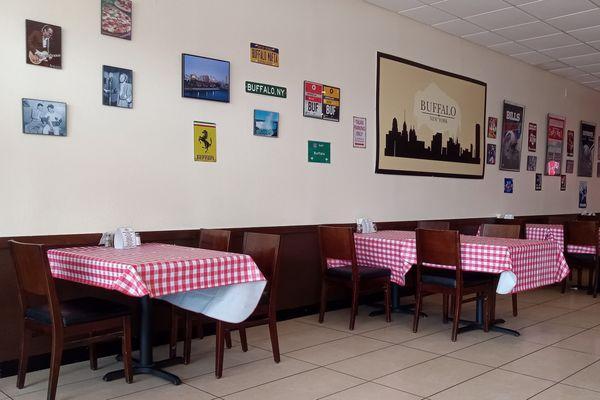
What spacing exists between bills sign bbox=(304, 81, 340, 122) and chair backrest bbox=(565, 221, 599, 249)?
3.43 meters

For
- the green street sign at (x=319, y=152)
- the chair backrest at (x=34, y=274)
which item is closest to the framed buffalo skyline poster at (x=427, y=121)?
the green street sign at (x=319, y=152)

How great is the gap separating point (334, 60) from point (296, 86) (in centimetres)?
63

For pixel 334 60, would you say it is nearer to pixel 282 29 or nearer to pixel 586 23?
pixel 282 29

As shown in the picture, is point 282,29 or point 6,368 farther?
point 282,29

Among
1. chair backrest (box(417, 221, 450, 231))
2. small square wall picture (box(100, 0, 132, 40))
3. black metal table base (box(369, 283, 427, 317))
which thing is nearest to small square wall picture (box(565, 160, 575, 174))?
chair backrest (box(417, 221, 450, 231))

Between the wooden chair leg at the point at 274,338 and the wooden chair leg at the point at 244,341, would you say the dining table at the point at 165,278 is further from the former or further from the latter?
the wooden chair leg at the point at 244,341

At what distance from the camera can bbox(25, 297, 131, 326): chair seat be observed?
3.24 m

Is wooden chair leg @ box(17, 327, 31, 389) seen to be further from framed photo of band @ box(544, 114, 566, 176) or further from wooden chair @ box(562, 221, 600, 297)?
framed photo of band @ box(544, 114, 566, 176)

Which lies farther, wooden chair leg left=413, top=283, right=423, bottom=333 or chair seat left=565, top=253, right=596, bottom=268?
chair seat left=565, top=253, right=596, bottom=268

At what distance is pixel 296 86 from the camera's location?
5578 millimetres

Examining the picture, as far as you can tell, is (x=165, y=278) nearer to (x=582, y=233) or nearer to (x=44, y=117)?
(x=44, y=117)

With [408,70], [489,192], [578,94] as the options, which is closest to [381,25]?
[408,70]

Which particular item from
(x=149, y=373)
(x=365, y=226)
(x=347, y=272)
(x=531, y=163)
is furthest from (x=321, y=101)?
(x=531, y=163)

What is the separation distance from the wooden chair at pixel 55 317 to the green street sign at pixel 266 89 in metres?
2.44
